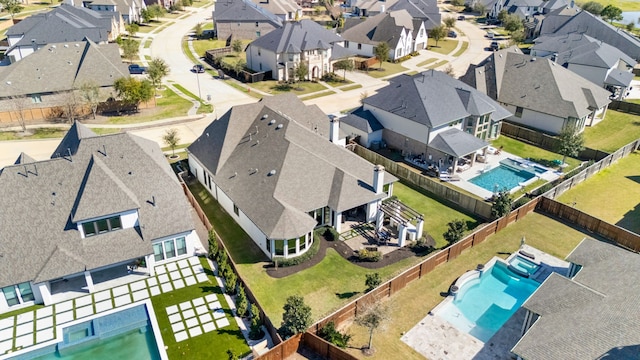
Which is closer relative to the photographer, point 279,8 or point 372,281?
point 372,281

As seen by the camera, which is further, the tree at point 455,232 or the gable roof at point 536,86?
the gable roof at point 536,86

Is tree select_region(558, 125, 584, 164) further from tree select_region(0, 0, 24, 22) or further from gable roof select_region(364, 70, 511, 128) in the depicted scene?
tree select_region(0, 0, 24, 22)

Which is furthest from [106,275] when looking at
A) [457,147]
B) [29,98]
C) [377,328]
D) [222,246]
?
[29,98]

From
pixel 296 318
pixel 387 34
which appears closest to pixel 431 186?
pixel 296 318

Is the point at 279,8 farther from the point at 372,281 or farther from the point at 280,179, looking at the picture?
the point at 372,281

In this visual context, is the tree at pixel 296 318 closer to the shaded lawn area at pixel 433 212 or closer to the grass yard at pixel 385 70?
the shaded lawn area at pixel 433 212

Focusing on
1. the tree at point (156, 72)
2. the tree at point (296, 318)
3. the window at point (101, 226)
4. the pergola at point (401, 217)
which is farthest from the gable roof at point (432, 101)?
the tree at point (156, 72)
